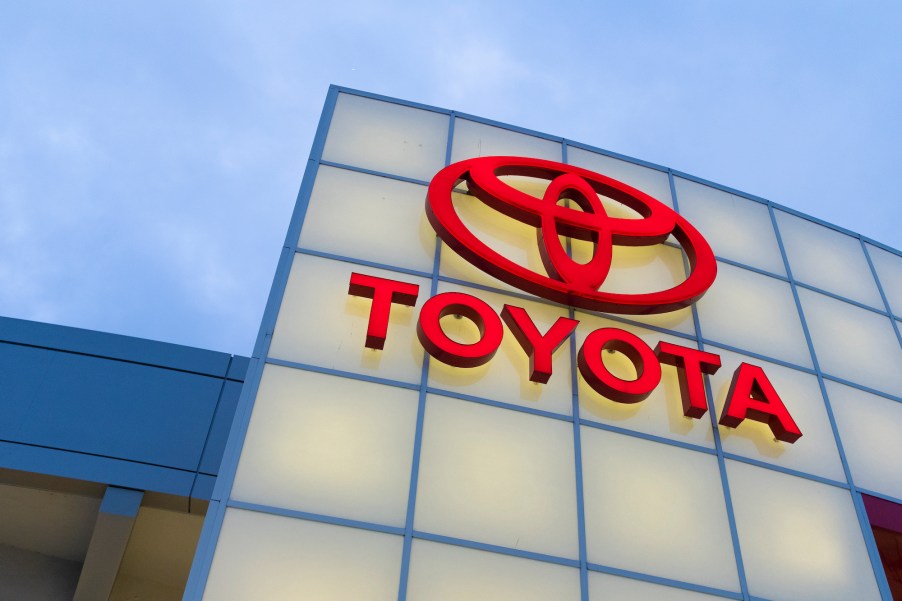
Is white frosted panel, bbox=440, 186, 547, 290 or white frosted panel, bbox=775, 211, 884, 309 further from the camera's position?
white frosted panel, bbox=775, 211, 884, 309

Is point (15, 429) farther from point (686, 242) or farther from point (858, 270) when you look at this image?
point (858, 270)

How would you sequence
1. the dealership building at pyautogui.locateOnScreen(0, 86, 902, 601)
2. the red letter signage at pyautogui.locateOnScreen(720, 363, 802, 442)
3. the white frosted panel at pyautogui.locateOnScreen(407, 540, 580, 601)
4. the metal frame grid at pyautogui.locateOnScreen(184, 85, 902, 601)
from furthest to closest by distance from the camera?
1. the red letter signage at pyautogui.locateOnScreen(720, 363, 802, 442)
2. the dealership building at pyautogui.locateOnScreen(0, 86, 902, 601)
3. the metal frame grid at pyautogui.locateOnScreen(184, 85, 902, 601)
4. the white frosted panel at pyautogui.locateOnScreen(407, 540, 580, 601)

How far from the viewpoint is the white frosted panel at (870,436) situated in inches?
479

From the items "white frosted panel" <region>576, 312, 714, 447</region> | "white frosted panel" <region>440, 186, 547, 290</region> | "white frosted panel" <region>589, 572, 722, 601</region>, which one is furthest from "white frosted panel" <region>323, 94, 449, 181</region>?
"white frosted panel" <region>589, 572, 722, 601</region>

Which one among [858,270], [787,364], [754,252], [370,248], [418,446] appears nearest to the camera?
[418,446]

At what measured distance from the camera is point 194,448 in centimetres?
1345

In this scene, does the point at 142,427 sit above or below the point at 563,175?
below

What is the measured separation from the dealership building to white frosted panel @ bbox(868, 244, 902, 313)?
8 centimetres

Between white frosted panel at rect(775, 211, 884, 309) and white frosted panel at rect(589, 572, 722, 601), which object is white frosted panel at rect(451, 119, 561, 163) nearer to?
white frosted panel at rect(775, 211, 884, 309)

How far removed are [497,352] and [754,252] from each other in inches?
235

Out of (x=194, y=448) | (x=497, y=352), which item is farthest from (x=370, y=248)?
(x=194, y=448)

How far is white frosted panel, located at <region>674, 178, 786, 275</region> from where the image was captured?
14.6m

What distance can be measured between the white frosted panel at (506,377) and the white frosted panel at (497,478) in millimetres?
219

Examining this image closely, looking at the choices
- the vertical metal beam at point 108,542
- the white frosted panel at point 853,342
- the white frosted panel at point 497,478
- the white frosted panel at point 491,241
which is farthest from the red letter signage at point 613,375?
the vertical metal beam at point 108,542
